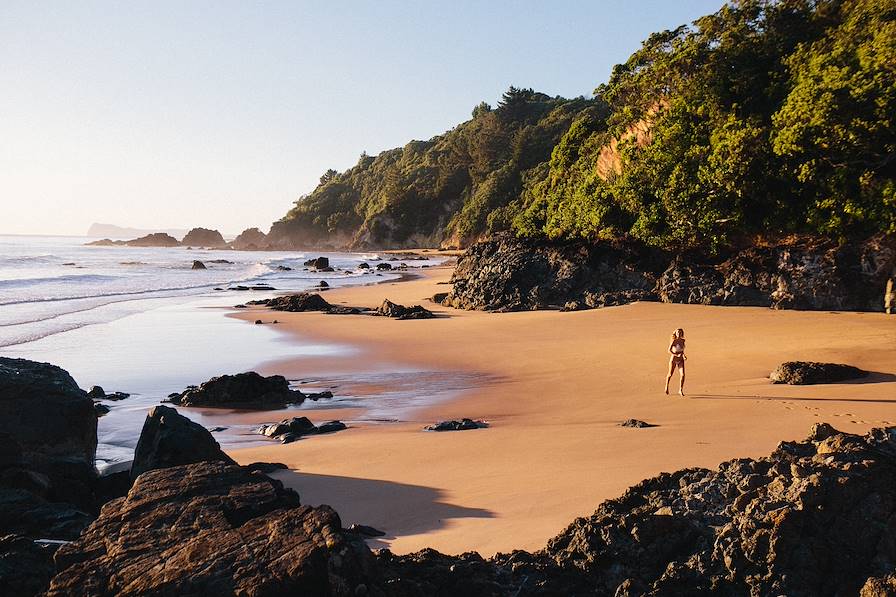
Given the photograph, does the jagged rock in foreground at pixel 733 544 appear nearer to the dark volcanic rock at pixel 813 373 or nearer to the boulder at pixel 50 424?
the boulder at pixel 50 424

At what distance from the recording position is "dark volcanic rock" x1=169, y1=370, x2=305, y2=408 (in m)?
11.8

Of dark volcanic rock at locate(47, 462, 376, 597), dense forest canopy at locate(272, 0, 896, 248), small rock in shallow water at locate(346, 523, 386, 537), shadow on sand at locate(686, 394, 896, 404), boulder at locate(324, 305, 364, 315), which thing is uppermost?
dense forest canopy at locate(272, 0, 896, 248)

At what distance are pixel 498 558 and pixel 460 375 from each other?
10059mm

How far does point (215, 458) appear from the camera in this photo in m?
6.84

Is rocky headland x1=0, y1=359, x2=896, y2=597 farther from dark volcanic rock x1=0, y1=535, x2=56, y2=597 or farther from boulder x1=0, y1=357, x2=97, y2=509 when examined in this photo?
boulder x1=0, y1=357, x2=97, y2=509

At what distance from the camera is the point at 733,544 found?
368cm

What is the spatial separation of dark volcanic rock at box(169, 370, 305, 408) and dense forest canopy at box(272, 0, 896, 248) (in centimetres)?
1495

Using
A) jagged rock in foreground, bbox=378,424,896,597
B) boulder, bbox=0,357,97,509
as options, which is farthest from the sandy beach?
boulder, bbox=0,357,97,509

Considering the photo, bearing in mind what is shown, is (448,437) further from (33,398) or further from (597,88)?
(597,88)

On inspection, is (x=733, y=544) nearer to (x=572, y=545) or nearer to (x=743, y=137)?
(x=572, y=545)

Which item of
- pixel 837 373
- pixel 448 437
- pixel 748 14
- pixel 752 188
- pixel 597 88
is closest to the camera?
pixel 448 437

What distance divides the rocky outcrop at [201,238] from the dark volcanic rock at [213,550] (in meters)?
158

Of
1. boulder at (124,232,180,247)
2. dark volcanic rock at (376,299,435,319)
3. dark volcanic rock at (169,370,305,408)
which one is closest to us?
dark volcanic rock at (169,370,305,408)

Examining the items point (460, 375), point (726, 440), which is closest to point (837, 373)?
point (726, 440)
